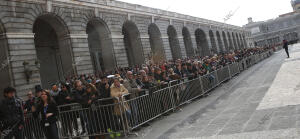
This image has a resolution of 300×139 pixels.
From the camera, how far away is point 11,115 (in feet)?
18.0

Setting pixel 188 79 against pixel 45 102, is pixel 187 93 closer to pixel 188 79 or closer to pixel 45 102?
pixel 188 79

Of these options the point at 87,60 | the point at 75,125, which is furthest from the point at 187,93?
the point at 87,60

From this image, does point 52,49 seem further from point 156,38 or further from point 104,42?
point 156,38

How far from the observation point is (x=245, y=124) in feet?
16.7

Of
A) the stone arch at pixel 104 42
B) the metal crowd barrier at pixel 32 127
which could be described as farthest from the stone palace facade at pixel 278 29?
the metal crowd barrier at pixel 32 127

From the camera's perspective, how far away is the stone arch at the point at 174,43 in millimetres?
32562

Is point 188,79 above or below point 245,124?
above

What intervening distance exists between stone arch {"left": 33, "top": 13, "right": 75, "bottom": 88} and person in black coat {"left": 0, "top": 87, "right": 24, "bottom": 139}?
12128 mm

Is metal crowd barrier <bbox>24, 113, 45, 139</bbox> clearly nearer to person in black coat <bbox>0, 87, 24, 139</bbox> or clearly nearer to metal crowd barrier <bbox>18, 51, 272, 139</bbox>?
metal crowd barrier <bbox>18, 51, 272, 139</bbox>

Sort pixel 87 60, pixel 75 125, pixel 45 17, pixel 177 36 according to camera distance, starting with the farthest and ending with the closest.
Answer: pixel 177 36, pixel 87 60, pixel 45 17, pixel 75 125

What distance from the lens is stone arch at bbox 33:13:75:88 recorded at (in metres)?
17.5

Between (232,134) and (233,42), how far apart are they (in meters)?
57.9

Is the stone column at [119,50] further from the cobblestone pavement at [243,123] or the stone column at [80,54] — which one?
the cobblestone pavement at [243,123]

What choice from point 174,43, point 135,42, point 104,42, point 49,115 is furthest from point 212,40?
point 49,115
